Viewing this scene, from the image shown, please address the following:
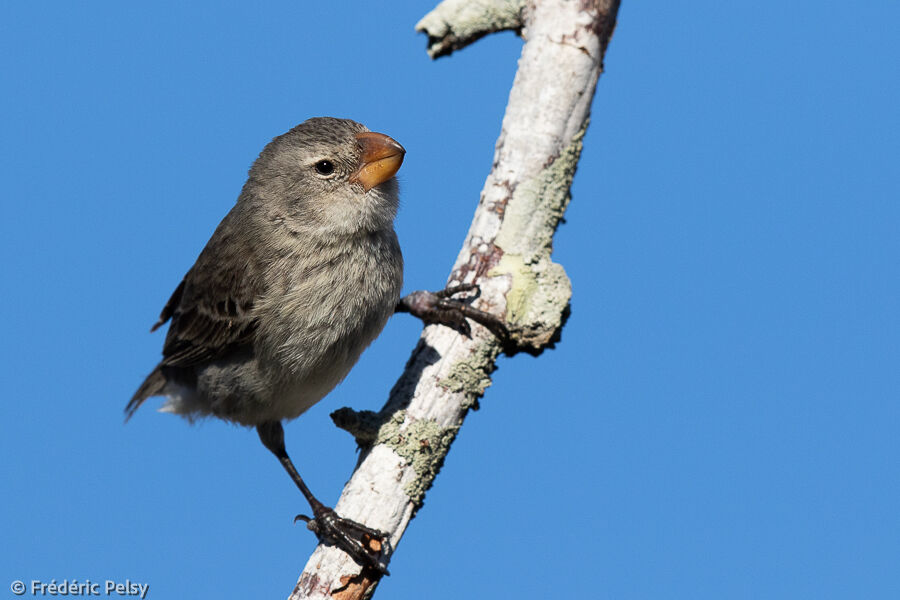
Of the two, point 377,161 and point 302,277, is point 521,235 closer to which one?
point 377,161

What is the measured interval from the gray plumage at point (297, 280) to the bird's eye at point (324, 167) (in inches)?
0.6

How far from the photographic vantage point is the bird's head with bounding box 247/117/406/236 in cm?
378

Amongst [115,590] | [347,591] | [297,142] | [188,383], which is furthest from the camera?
[188,383]

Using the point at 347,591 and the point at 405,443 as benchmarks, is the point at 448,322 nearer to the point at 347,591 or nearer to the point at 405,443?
the point at 405,443

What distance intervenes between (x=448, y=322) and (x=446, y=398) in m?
0.38

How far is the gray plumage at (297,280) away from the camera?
3754 millimetres

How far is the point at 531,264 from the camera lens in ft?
12.5

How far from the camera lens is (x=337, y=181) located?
150 inches

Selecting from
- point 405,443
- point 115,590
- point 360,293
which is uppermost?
point 360,293

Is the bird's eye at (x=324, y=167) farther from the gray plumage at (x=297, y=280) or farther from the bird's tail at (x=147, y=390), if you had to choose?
the bird's tail at (x=147, y=390)

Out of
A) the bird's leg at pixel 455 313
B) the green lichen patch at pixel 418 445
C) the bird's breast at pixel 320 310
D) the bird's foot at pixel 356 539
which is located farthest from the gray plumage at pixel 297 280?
the bird's foot at pixel 356 539

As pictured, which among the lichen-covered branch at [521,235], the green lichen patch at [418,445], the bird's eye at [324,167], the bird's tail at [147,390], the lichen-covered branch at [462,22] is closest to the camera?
the green lichen patch at [418,445]

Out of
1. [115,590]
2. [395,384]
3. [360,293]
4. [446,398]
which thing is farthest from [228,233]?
[115,590]

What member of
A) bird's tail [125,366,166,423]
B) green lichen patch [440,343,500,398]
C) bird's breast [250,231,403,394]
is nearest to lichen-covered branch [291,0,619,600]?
green lichen patch [440,343,500,398]
